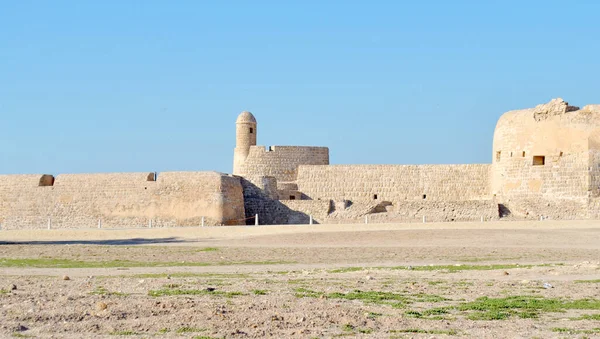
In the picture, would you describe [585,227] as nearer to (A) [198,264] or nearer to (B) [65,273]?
(A) [198,264]

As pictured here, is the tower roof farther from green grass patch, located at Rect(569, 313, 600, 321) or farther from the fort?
green grass patch, located at Rect(569, 313, 600, 321)

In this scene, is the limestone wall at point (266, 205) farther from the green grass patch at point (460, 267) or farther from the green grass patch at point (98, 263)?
the green grass patch at point (460, 267)

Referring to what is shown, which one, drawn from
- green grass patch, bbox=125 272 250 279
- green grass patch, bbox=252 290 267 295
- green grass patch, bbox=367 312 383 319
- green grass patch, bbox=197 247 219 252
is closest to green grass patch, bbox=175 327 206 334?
green grass patch, bbox=367 312 383 319

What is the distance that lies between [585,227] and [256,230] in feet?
31.5

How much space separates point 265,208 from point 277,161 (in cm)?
456

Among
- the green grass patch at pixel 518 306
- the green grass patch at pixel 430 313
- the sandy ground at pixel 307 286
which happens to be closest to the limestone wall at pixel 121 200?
the sandy ground at pixel 307 286

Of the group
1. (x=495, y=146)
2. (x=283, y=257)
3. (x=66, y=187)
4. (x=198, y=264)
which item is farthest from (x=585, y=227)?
(x=66, y=187)

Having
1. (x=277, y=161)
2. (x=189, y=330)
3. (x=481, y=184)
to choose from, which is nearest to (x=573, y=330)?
(x=189, y=330)

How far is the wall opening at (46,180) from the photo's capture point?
111 ft

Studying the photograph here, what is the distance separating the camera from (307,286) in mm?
12633

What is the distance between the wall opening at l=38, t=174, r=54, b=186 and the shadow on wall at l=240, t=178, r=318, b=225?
7260 millimetres

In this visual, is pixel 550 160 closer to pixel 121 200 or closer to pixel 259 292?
pixel 121 200

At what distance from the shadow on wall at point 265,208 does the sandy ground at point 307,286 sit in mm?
8579

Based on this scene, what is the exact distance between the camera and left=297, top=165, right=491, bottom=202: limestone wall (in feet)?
112
